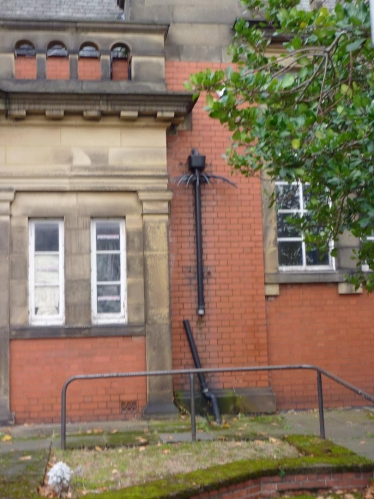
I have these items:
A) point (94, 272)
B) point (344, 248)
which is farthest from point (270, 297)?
point (94, 272)

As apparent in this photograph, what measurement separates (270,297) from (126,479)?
4.88 m

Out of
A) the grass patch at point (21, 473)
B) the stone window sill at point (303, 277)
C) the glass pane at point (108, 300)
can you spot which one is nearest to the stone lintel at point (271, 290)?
the stone window sill at point (303, 277)

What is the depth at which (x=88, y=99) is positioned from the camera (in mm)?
9500

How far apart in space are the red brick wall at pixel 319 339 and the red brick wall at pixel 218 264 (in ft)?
1.21

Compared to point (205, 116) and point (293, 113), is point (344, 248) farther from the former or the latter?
point (293, 113)

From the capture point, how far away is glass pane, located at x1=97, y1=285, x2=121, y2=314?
968cm

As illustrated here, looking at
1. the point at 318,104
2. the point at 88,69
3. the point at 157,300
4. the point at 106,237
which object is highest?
the point at 88,69

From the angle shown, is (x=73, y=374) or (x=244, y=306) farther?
(x=244, y=306)

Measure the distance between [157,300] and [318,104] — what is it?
4.26 metres

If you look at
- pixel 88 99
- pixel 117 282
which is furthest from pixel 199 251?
pixel 88 99

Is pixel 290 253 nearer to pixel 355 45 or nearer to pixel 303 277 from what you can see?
pixel 303 277

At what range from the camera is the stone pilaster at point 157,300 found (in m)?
9.37

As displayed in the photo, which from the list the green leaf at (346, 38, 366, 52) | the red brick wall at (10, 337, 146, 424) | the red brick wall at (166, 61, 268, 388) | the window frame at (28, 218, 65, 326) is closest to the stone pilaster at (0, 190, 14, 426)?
the red brick wall at (10, 337, 146, 424)

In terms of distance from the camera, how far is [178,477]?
601 cm
